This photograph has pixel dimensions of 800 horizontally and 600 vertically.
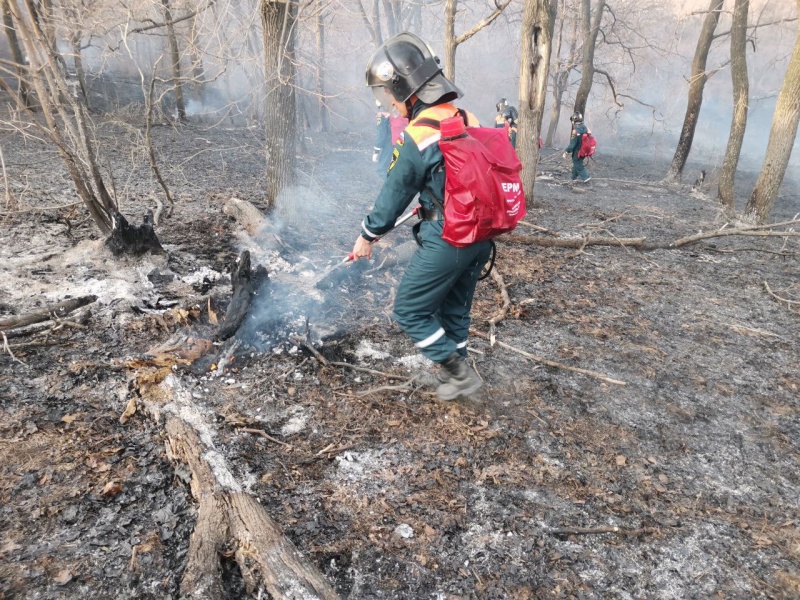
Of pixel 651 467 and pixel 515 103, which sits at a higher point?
pixel 515 103

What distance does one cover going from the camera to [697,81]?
513 inches

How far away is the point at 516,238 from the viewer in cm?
732

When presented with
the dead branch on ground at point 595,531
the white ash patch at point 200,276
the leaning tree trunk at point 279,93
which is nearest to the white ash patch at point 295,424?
the dead branch on ground at point 595,531

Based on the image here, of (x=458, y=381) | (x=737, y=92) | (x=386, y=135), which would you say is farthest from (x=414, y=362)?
(x=737, y=92)

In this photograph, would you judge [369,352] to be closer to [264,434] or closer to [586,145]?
[264,434]

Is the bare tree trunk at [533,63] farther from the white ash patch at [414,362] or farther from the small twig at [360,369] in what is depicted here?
the small twig at [360,369]

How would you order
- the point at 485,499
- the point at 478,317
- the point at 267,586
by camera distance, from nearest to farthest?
the point at 267,586 → the point at 485,499 → the point at 478,317

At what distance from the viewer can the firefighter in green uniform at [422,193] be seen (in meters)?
2.88

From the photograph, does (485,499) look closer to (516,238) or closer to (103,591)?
(103,591)

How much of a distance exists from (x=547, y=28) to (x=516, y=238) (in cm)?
368

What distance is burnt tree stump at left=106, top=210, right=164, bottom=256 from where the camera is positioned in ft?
16.6

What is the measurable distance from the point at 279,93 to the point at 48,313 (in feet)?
13.4

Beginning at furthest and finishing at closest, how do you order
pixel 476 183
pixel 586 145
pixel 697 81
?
pixel 697 81 < pixel 586 145 < pixel 476 183

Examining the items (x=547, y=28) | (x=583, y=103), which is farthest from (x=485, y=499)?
(x=583, y=103)
